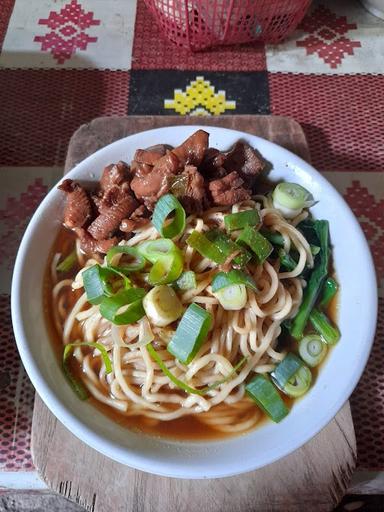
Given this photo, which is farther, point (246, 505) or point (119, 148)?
point (119, 148)

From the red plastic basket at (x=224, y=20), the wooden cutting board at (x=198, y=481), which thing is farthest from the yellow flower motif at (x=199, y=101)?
the wooden cutting board at (x=198, y=481)

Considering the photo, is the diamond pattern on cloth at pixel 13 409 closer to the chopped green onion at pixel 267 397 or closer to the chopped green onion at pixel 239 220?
the chopped green onion at pixel 267 397

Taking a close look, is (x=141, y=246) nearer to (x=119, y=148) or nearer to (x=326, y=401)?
(x=119, y=148)

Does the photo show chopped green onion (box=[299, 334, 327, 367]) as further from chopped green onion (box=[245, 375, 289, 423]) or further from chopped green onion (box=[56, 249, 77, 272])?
chopped green onion (box=[56, 249, 77, 272])

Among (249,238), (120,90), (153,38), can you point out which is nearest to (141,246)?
(249,238)

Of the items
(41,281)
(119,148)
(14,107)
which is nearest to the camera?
(41,281)

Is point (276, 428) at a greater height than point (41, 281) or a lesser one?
lesser
